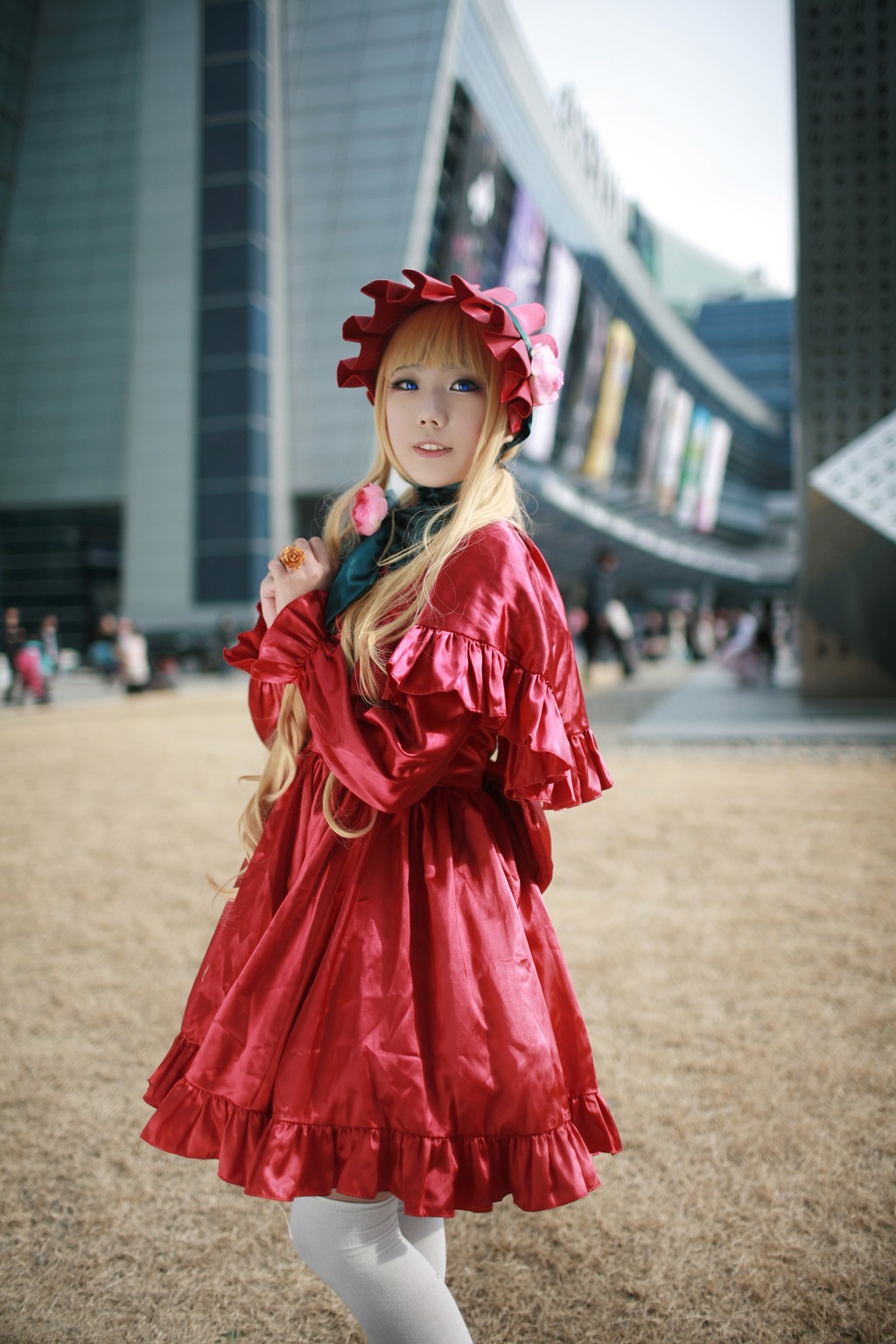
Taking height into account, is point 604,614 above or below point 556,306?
below

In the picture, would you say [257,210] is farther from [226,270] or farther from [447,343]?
[447,343]

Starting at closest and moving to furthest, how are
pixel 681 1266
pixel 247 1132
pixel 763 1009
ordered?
1. pixel 247 1132
2. pixel 681 1266
3. pixel 763 1009

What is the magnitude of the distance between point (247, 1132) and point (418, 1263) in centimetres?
31

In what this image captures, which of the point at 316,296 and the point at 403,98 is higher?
the point at 403,98

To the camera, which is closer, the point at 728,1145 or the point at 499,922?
the point at 499,922

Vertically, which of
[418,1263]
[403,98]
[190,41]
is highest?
[190,41]

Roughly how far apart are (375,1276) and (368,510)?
3.75 feet

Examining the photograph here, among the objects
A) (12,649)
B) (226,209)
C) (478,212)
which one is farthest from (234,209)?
(12,649)

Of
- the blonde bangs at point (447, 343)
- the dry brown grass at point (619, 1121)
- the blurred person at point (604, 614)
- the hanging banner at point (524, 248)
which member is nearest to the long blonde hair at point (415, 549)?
the blonde bangs at point (447, 343)

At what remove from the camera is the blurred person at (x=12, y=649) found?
14258 mm

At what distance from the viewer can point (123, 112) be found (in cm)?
2873

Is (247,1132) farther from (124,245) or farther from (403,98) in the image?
(124,245)

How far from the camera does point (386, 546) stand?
151 centimetres

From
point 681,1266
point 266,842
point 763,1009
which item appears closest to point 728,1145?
point 681,1266
